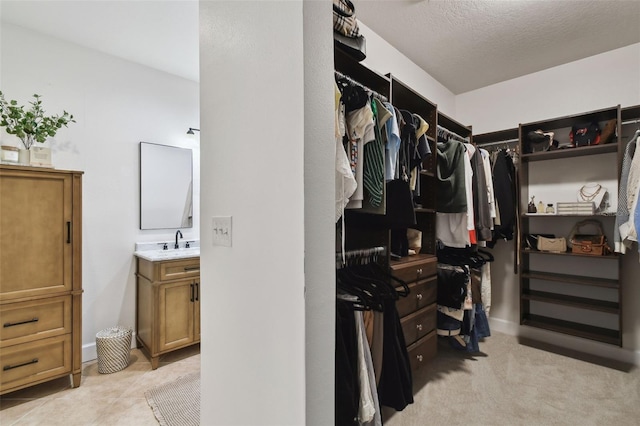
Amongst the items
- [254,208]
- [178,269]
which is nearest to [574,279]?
[254,208]

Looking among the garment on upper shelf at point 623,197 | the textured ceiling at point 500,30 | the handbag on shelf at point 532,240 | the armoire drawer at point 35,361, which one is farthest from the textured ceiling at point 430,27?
the armoire drawer at point 35,361

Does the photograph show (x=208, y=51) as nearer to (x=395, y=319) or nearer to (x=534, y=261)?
(x=395, y=319)

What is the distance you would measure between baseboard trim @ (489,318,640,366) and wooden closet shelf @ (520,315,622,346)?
0.14 metres

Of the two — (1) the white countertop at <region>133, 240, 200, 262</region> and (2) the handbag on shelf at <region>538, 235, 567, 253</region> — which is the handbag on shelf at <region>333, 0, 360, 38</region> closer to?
(1) the white countertop at <region>133, 240, 200, 262</region>

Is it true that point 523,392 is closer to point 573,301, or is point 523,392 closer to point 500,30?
point 573,301

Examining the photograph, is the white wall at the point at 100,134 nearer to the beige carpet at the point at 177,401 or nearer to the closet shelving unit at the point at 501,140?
the beige carpet at the point at 177,401

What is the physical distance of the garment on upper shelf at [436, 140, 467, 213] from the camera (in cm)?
221

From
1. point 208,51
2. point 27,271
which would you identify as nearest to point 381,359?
point 208,51

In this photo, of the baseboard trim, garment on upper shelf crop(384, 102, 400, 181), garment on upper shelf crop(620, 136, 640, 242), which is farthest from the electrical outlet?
the baseboard trim

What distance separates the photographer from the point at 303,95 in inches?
31.2

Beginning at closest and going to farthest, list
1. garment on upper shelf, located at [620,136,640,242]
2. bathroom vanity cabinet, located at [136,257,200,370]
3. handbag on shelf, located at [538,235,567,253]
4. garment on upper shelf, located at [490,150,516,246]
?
garment on upper shelf, located at [620,136,640,242] → bathroom vanity cabinet, located at [136,257,200,370] → handbag on shelf, located at [538,235,567,253] → garment on upper shelf, located at [490,150,516,246]

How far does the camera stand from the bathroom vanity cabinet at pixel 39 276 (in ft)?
6.06

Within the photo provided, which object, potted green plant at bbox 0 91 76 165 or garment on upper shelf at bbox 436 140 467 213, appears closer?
potted green plant at bbox 0 91 76 165

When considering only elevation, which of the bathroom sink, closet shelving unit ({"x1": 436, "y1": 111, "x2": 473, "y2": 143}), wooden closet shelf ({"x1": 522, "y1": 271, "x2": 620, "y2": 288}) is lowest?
wooden closet shelf ({"x1": 522, "y1": 271, "x2": 620, "y2": 288})
